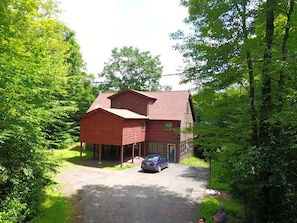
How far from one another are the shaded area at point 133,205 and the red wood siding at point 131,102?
14329 mm

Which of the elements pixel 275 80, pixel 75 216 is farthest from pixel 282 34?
pixel 75 216

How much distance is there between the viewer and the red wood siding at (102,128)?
22.4m

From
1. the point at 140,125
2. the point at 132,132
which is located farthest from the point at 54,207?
the point at 140,125

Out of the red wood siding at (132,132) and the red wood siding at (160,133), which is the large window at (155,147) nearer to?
the red wood siding at (160,133)

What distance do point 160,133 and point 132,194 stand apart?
47.4 feet

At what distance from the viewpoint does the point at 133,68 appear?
5131 cm

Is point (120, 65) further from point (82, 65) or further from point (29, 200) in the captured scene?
point (29, 200)

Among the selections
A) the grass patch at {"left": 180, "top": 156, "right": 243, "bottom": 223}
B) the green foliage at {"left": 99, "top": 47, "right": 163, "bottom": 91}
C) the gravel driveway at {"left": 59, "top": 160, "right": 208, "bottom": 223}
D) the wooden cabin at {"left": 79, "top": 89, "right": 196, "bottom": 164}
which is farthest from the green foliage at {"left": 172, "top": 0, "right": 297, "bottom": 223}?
the green foliage at {"left": 99, "top": 47, "right": 163, "bottom": 91}

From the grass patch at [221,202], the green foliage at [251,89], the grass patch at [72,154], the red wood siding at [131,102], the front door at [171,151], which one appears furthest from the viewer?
the red wood siding at [131,102]

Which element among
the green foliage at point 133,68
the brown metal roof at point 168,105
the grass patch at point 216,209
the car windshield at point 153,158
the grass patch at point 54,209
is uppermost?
the green foliage at point 133,68

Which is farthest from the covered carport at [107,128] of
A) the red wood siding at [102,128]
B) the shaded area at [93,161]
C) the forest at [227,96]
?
the forest at [227,96]

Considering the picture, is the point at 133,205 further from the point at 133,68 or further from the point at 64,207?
the point at 133,68

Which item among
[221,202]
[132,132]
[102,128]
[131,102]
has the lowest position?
[221,202]

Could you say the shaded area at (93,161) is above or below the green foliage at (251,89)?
below
